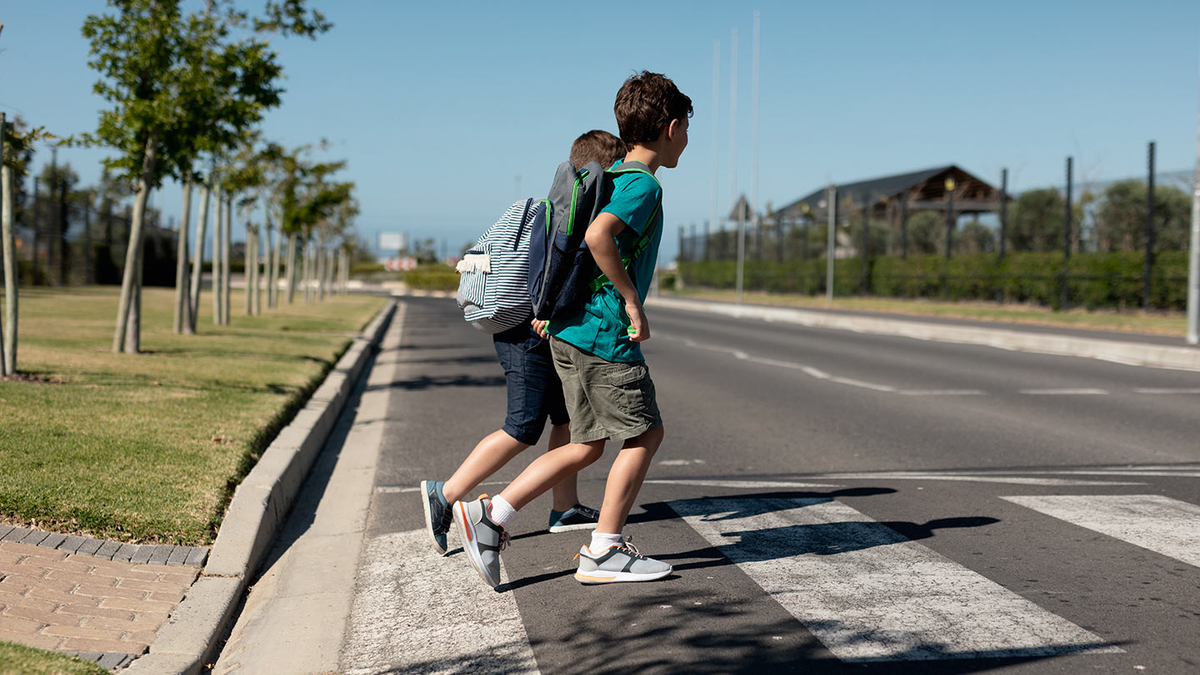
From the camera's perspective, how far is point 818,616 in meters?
3.60

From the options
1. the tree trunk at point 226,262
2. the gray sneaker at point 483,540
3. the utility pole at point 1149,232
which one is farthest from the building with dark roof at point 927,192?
the gray sneaker at point 483,540

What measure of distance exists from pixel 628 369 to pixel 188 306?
1250cm

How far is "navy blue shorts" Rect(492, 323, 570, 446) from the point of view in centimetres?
419

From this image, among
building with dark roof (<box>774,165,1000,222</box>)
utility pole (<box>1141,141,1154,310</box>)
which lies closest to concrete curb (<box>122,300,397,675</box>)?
utility pole (<box>1141,141,1154,310</box>)

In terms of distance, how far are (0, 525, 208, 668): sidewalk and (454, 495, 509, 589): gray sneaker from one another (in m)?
1.05

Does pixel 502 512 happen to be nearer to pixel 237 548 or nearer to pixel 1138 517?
pixel 237 548

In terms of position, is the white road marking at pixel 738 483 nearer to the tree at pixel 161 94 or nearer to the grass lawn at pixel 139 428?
the grass lawn at pixel 139 428

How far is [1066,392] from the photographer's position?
10922mm

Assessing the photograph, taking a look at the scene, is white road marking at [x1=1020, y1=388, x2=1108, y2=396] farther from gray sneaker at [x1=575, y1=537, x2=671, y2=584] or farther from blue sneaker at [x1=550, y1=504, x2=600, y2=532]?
gray sneaker at [x1=575, y1=537, x2=671, y2=584]

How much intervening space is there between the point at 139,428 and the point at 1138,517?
18.0ft

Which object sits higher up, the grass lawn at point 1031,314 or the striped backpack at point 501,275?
the striped backpack at point 501,275

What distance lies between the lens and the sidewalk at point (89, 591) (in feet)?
10.9

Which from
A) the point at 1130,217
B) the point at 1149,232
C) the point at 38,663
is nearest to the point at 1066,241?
the point at 1130,217

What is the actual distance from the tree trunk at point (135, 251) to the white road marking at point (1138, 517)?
9332 mm
